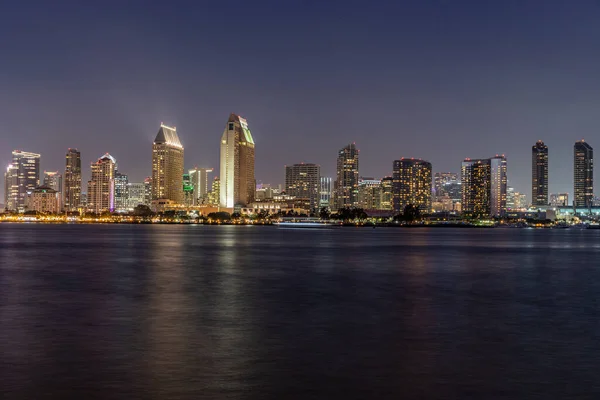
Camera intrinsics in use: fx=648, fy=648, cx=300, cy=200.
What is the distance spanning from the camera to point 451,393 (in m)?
16.0

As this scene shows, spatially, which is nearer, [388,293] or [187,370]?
[187,370]

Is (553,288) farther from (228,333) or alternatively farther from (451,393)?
(451,393)

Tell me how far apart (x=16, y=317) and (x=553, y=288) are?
32.9 m

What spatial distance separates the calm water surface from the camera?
1653cm

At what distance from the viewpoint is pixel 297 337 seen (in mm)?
23859

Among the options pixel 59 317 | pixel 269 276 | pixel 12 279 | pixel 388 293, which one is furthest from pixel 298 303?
pixel 12 279

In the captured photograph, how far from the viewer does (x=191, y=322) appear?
27.2 m

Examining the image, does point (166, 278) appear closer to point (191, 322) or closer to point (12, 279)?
point (12, 279)

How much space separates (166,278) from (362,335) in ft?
87.4

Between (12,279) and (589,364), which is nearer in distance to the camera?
(589,364)

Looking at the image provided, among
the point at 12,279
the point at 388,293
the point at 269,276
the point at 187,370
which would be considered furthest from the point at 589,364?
the point at 12,279

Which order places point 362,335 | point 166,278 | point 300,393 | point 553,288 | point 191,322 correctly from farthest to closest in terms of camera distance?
point 166,278 → point 553,288 → point 191,322 → point 362,335 → point 300,393

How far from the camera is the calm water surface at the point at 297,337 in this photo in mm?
16531

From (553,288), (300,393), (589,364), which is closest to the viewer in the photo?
(300,393)
